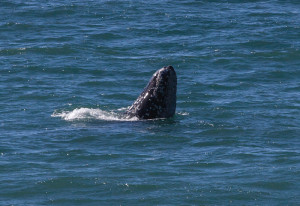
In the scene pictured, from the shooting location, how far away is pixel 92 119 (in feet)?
92.5

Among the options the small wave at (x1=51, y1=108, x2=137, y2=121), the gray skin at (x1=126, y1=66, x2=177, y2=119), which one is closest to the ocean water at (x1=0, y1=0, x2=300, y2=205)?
the small wave at (x1=51, y1=108, x2=137, y2=121)

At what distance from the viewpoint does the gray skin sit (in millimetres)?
27172

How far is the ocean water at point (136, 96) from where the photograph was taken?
21078 millimetres

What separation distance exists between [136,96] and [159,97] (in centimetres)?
459

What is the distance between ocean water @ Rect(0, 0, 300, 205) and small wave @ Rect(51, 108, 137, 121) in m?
0.10

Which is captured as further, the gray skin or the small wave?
the small wave

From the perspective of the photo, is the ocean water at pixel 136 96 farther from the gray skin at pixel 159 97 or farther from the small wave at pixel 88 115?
the gray skin at pixel 159 97

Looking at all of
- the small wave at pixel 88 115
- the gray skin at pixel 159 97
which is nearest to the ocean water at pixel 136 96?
the small wave at pixel 88 115

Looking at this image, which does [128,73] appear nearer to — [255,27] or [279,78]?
[279,78]

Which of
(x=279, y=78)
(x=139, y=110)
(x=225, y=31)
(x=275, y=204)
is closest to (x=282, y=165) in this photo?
(x=275, y=204)

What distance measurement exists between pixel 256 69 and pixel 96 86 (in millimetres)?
7352

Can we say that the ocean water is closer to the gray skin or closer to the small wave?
the small wave

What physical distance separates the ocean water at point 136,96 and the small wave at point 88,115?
0.10 meters

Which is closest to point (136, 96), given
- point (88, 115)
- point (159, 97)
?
point (88, 115)
